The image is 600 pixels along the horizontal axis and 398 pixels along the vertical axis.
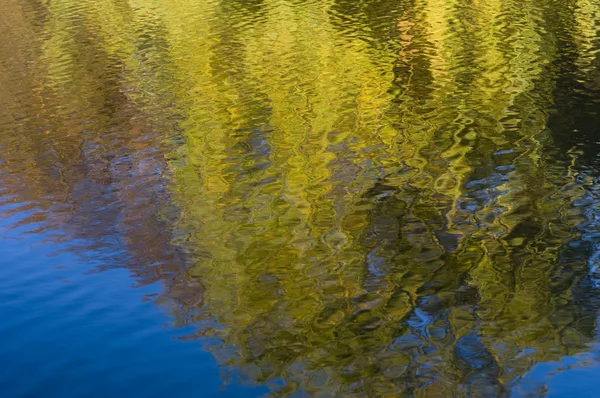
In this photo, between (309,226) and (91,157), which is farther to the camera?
(91,157)

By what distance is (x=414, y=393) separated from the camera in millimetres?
10523

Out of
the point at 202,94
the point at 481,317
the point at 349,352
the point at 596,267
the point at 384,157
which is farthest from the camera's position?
the point at 202,94

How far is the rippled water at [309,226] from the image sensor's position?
1169 cm

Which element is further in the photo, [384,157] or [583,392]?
[384,157]

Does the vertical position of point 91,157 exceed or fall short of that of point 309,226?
it exceeds it

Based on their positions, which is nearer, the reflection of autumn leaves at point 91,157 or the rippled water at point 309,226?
the rippled water at point 309,226

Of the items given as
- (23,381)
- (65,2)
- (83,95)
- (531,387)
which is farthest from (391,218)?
(65,2)

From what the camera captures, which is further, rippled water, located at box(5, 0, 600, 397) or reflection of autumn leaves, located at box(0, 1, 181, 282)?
reflection of autumn leaves, located at box(0, 1, 181, 282)

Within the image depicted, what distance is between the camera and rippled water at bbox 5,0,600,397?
11.7 m

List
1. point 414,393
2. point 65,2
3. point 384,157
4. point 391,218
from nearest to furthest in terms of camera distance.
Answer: point 414,393, point 391,218, point 384,157, point 65,2

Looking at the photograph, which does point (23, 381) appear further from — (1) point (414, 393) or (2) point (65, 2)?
(2) point (65, 2)

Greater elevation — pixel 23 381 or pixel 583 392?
pixel 23 381

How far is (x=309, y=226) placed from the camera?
16.8 meters

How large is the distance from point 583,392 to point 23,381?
837cm
